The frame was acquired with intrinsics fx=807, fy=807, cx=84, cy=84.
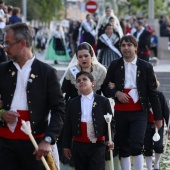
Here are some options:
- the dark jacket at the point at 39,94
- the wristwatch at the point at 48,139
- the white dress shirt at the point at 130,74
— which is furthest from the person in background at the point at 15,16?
the wristwatch at the point at 48,139

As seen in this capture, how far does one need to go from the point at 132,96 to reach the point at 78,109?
1091 mm

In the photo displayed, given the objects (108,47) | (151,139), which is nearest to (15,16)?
(108,47)

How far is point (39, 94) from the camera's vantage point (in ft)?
21.9

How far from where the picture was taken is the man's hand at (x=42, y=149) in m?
6.39

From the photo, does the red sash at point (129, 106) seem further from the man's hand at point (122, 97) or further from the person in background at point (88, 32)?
the person in background at point (88, 32)

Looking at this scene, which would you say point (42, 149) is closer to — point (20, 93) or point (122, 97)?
point (20, 93)

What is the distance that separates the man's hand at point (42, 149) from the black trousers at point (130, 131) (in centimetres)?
285

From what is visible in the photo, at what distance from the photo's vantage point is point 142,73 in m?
9.34

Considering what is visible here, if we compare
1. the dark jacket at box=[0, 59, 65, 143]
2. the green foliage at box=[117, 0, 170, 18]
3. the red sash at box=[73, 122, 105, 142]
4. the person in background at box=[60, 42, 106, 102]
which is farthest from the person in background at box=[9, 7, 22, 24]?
the green foliage at box=[117, 0, 170, 18]

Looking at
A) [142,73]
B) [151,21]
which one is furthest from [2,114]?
[151,21]

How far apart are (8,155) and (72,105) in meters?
2.00

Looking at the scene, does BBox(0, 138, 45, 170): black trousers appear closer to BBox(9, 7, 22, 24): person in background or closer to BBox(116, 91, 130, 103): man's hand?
BBox(116, 91, 130, 103): man's hand

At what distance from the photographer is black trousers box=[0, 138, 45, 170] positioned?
660 cm

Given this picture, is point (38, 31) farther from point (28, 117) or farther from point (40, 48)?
point (28, 117)
